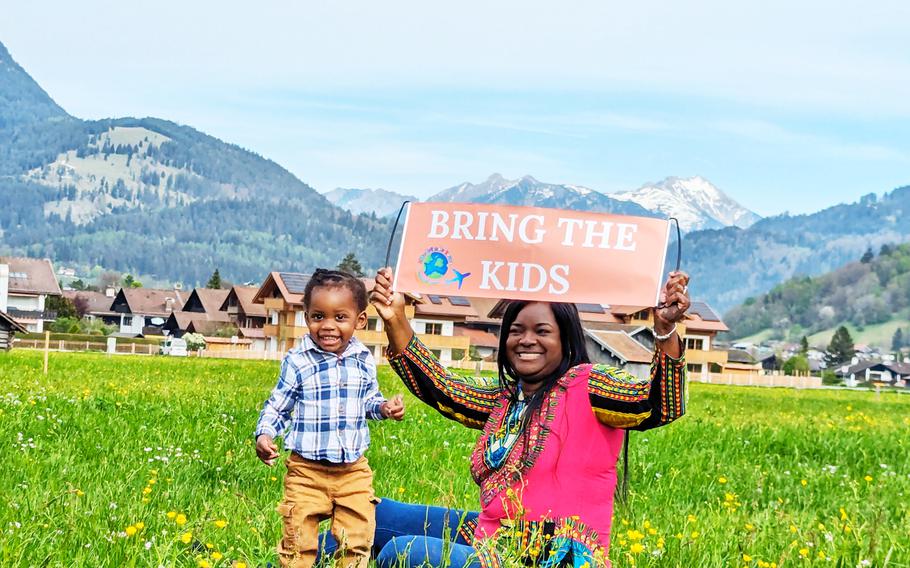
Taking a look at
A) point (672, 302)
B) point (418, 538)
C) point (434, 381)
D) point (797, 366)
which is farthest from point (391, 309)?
point (797, 366)

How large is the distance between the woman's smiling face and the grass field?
0.75 m

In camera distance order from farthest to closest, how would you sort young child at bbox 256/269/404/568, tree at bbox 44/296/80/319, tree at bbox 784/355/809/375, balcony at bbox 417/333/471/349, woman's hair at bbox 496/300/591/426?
tree at bbox 784/355/809/375 → tree at bbox 44/296/80/319 → balcony at bbox 417/333/471/349 → young child at bbox 256/269/404/568 → woman's hair at bbox 496/300/591/426

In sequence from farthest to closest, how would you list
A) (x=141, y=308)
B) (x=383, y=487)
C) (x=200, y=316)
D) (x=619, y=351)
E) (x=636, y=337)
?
1. (x=141, y=308)
2. (x=200, y=316)
3. (x=636, y=337)
4. (x=619, y=351)
5. (x=383, y=487)

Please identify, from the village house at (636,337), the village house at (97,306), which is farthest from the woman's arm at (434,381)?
the village house at (97,306)

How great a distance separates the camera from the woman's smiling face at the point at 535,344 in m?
5.31

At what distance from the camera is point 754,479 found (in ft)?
35.4

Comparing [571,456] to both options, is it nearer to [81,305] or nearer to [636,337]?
[636,337]

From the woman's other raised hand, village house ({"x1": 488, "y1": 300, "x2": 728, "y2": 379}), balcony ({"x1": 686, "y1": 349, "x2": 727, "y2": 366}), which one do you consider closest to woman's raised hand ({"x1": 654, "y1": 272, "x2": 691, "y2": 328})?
the woman's other raised hand

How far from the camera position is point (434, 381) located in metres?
5.72

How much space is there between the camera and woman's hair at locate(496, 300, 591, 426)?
5.26 meters

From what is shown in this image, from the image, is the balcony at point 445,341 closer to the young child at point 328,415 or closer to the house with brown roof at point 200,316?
the house with brown roof at point 200,316

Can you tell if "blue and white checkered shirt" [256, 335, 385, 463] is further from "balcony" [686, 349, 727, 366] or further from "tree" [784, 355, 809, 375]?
"tree" [784, 355, 809, 375]

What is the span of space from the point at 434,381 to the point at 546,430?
0.80m

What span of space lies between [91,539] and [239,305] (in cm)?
11902
